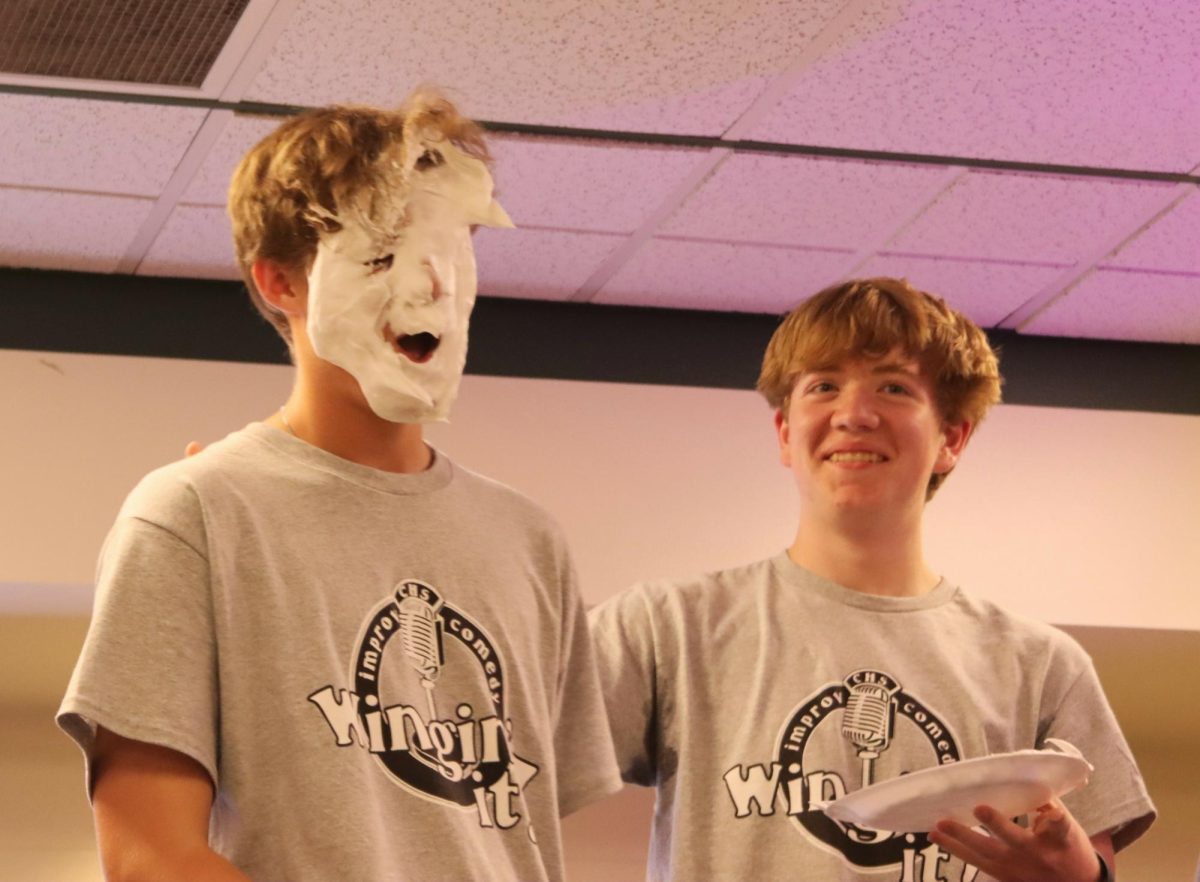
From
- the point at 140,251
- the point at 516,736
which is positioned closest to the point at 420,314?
the point at 516,736

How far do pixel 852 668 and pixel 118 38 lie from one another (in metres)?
1.55

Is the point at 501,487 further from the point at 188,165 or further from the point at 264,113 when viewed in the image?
the point at 188,165

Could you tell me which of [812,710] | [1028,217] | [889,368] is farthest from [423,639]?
[1028,217]

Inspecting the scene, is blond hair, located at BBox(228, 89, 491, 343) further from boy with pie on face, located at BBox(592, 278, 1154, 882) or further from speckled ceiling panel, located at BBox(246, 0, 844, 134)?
speckled ceiling panel, located at BBox(246, 0, 844, 134)

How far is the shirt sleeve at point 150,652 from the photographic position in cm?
149

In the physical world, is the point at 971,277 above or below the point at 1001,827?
above

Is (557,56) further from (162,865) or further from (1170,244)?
(162,865)

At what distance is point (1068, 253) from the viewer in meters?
3.80

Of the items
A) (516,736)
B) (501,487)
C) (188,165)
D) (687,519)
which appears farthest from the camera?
(687,519)

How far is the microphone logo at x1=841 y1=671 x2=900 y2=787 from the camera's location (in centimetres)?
218

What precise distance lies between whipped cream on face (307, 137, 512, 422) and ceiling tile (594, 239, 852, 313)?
1.92m

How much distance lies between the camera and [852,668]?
2258mm

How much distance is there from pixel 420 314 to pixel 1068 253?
92.7 inches

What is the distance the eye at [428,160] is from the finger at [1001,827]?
0.90 m
